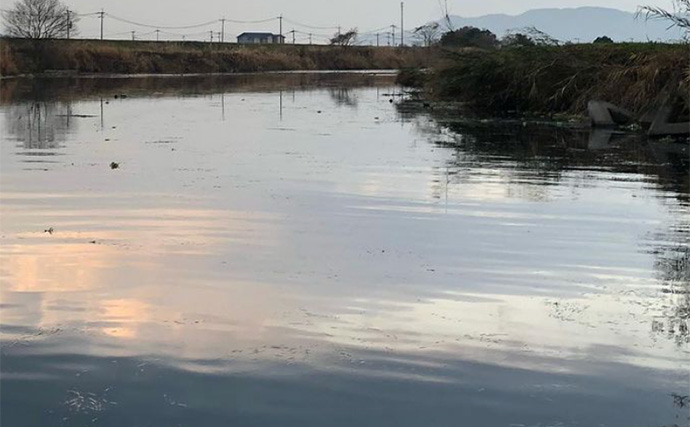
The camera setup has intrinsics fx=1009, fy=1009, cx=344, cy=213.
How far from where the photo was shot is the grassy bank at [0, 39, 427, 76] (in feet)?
218

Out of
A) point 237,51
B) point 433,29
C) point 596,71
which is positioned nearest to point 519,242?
point 596,71

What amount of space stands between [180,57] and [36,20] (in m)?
16.4

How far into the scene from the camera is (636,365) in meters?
5.49

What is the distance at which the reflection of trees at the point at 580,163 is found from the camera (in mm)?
7637

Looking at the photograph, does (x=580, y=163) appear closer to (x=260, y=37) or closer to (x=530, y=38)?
(x=530, y=38)

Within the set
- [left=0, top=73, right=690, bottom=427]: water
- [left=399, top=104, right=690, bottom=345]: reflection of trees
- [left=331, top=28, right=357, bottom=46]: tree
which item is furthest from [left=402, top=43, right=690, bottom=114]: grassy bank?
[left=331, top=28, right=357, bottom=46]: tree

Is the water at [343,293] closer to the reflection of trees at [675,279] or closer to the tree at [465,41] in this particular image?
the reflection of trees at [675,279]

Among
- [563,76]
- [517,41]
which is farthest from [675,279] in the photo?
[517,41]

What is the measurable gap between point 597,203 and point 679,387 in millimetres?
6321

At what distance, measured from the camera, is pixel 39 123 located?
75.9ft

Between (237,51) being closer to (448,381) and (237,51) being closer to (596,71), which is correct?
(596,71)

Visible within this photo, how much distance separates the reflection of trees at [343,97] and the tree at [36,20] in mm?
31682

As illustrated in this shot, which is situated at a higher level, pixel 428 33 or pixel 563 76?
pixel 428 33

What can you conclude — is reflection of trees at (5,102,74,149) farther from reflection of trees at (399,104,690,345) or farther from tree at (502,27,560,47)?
tree at (502,27,560,47)
